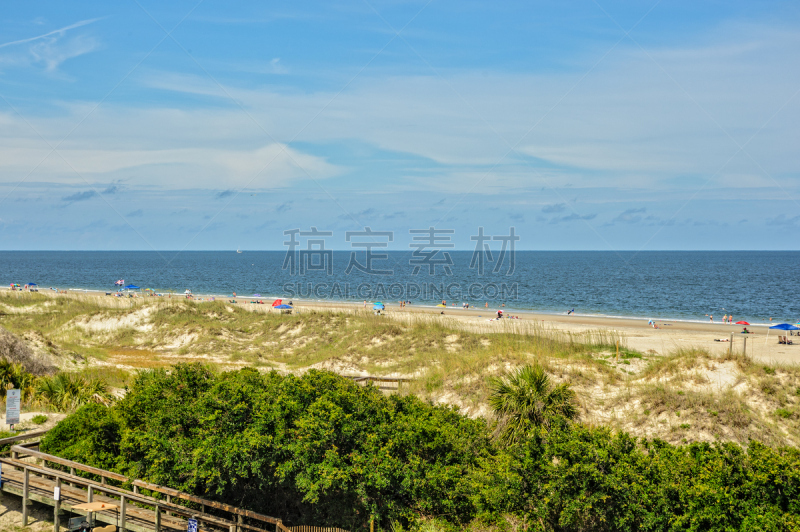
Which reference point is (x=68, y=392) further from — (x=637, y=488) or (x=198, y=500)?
(x=637, y=488)

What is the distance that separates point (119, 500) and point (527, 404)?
11.6m

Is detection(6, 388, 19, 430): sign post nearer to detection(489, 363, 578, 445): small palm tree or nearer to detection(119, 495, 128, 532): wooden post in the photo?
detection(119, 495, 128, 532): wooden post

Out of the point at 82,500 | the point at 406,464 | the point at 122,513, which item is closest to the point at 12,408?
the point at 82,500

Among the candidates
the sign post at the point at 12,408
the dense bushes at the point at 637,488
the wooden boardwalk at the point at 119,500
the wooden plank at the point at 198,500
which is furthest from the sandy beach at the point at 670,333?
the sign post at the point at 12,408

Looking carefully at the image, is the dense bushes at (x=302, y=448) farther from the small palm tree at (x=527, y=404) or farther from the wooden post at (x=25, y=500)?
the small palm tree at (x=527, y=404)

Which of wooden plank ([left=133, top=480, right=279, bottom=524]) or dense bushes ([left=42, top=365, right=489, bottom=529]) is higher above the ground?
dense bushes ([left=42, top=365, right=489, bottom=529])

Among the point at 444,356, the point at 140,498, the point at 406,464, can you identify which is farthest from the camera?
the point at 444,356

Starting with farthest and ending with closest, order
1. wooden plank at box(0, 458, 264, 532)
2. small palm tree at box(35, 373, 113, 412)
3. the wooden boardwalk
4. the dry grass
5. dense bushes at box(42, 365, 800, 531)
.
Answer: small palm tree at box(35, 373, 113, 412), the dry grass, the wooden boardwalk, wooden plank at box(0, 458, 264, 532), dense bushes at box(42, 365, 800, 531)

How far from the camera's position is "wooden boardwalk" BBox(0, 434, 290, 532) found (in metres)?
14.2

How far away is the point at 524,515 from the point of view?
11859 mm

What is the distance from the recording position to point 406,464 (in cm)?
1339

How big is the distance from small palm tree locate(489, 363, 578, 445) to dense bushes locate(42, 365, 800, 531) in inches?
67.5

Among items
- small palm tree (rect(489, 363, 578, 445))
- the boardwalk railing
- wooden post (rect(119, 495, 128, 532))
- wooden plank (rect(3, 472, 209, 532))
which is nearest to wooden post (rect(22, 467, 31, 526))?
wooden plank (rect(3, 472, 209, 532))

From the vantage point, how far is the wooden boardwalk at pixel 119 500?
14.2 metres
